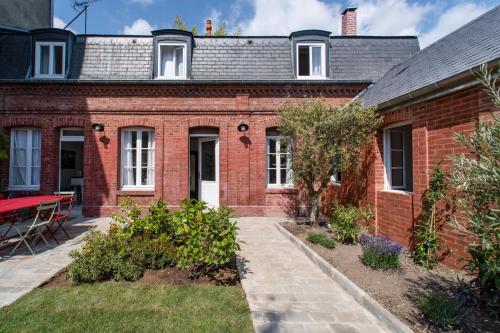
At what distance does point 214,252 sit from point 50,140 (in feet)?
28.1

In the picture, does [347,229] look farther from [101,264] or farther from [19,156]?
[19,156]

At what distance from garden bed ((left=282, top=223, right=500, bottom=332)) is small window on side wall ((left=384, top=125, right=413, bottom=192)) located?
7.74ft

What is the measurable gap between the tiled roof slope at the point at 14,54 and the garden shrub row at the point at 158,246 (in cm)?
854

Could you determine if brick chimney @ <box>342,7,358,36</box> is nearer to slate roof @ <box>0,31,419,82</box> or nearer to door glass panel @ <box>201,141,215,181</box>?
slate roof @ <box>0,31,419,82</box>

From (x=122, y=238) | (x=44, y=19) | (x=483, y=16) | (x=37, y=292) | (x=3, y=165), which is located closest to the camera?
(x=37, y=292)

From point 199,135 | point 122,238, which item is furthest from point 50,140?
point 122,238

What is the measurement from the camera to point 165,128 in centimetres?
950

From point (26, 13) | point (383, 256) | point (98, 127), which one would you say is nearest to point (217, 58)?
point (98, 127)

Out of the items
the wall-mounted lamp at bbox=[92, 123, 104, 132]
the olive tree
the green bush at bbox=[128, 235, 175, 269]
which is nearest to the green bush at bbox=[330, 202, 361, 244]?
the olive tree

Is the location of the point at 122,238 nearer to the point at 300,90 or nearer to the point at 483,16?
the point at 300,90

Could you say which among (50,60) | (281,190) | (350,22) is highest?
(350,22)

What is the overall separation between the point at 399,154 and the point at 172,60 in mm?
8042

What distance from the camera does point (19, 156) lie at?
9.62 m

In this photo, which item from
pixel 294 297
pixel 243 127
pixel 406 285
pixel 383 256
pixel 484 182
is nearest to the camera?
pixel 484 182
